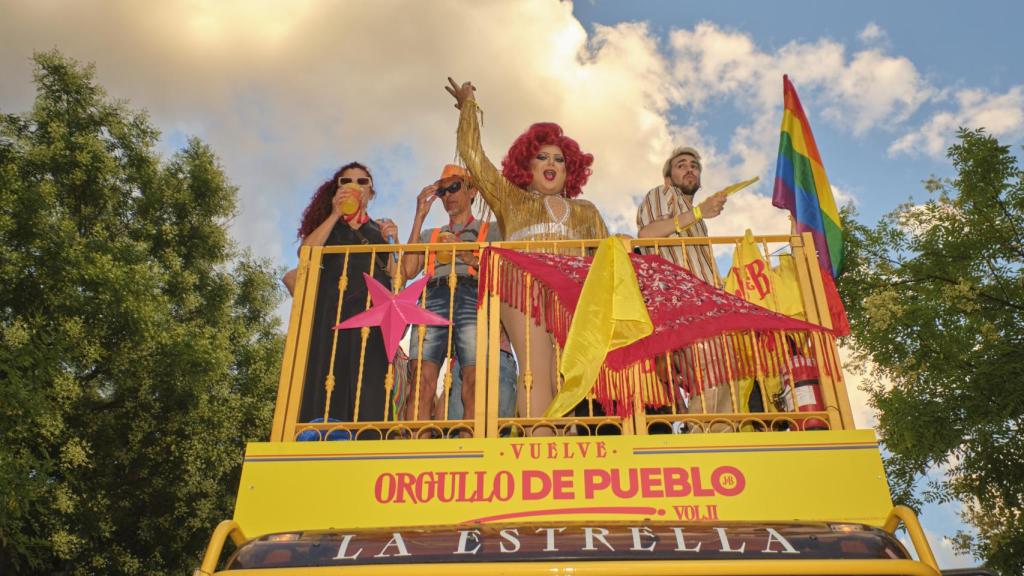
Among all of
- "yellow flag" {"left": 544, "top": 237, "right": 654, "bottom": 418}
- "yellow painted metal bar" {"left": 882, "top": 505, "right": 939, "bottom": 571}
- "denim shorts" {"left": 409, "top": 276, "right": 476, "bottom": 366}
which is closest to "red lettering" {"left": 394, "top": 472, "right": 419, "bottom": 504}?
"yellow flag" {"left": 544, "top": 237, "right": 654, "bottom": 418}

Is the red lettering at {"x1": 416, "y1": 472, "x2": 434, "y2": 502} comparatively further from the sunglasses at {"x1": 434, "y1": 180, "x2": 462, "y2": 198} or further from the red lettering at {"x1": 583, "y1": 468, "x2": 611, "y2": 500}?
the sunglasses at {"x1": 434, "y1": 180, "x2": 462, "y2": 198}

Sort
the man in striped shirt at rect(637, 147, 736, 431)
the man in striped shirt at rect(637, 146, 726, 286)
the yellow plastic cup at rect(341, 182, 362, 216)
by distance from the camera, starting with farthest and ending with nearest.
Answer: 1. the yellow plastic cup at rect(341, 182, 362, 216)
2. the man in striped shirt at rect(637, 146, 726, 286)
3. the man in striped shirt at rect(637, 147, 736, 431)

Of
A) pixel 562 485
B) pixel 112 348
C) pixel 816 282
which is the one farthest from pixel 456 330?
pixel 112 348

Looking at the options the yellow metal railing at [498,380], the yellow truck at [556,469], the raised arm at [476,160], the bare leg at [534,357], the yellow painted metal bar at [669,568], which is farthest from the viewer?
the raised arm at [476,160]

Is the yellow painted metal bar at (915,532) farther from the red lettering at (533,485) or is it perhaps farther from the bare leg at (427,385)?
the bare leg at (427,385)

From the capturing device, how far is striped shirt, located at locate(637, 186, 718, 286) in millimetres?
5301

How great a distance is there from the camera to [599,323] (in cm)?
382

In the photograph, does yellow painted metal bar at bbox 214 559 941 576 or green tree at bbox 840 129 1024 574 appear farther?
green tree at bbox 840 129 1024 574

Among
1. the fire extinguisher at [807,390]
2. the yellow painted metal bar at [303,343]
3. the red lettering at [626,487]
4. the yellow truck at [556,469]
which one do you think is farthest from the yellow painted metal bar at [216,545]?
the fire extinguisher at [807,390]

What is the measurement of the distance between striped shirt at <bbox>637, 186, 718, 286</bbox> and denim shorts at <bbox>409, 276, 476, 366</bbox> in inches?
58.8

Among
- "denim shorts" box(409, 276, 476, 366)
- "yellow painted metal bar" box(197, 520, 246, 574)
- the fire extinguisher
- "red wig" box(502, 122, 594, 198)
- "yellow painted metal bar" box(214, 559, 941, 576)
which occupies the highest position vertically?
"red wig" box(502, 122, 594, 198)

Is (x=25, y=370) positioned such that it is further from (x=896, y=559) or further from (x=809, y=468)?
(x=896, y=559)

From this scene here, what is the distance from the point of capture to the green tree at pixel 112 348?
10086 mm

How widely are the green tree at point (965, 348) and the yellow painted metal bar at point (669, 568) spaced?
955 centimetres
